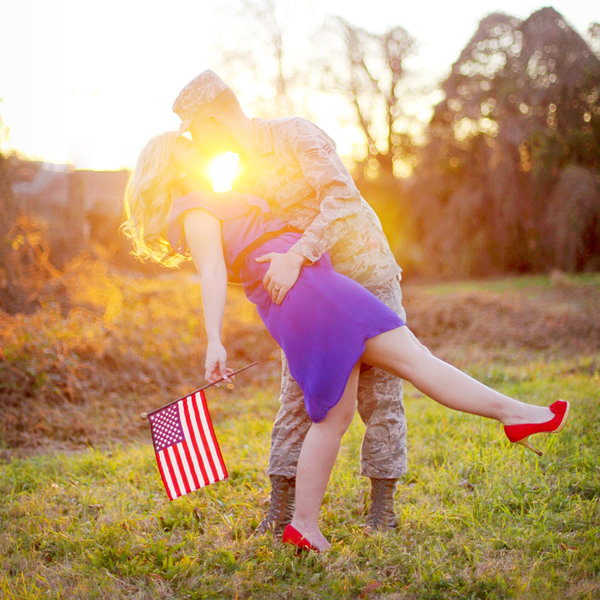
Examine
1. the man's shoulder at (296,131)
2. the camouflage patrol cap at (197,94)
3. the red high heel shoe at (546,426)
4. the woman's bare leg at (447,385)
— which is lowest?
the red high heel shoe at (546,426)

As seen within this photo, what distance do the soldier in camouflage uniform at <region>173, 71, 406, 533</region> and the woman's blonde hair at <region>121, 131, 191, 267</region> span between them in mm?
120

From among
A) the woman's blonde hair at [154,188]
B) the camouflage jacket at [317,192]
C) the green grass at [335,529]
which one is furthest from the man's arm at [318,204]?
the green grass at [335,529]

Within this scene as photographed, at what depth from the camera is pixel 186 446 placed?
2.52m

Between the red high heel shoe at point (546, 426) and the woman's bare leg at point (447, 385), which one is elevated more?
the woman's bare leg at point (447, 385)

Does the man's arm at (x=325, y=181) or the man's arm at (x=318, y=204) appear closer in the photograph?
the man's arm at (x=318, y=204)

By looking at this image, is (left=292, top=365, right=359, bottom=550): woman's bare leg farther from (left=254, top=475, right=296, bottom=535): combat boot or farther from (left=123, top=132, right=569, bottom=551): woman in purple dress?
(left=254, top=475, right=296, bottom=535): combat boot

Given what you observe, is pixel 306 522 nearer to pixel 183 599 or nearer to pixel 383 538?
pixel 383 538

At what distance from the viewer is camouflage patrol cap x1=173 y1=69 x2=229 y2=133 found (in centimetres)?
227

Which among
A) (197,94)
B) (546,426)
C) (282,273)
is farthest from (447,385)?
(197,94)

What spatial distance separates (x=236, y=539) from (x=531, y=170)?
13001 mm

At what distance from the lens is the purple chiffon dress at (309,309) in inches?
82.3

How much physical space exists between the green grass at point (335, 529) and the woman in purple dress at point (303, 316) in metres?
0.26

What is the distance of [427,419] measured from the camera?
4043 millimetres

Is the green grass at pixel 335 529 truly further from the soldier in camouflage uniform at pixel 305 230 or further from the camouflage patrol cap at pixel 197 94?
the camouflage patrol cap at pixel 197 94
